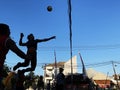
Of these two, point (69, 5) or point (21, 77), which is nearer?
point (21, 77)

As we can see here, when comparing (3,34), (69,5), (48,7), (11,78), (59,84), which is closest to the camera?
(3,34)

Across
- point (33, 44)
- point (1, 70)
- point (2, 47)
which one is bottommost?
point (1, 70)

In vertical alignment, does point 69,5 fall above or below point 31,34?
above

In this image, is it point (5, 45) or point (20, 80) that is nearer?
point (5, 45)

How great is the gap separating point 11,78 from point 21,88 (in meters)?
0.59

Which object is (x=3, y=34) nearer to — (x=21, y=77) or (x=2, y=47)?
(x=2, y=47)

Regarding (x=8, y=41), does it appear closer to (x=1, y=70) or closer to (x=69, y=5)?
(x=1, y=70)

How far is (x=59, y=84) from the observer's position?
1589 cm

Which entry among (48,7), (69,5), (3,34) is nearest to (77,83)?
(48,7)

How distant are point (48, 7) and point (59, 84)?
3.92 m

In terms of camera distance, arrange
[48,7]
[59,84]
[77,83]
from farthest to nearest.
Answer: [77,83], [48,7], [59,84]

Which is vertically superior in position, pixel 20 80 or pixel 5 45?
pixel 20 80

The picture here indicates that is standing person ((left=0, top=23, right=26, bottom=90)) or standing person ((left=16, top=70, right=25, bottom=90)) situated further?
standing person ((left=16, top=70, right=25, bottom=90))

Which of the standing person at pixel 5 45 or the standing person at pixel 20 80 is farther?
the standing person at pixel 20 80
